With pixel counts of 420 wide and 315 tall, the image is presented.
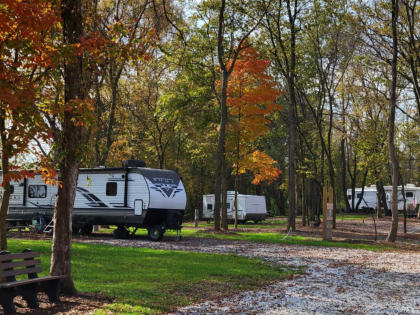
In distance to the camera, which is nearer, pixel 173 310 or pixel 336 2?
pixel 173 310

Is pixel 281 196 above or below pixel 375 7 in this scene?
below

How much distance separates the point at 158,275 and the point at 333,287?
3.60m

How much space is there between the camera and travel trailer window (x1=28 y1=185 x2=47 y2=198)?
2536cm

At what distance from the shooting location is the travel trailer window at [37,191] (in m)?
25.4

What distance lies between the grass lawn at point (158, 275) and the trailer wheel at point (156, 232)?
544cm

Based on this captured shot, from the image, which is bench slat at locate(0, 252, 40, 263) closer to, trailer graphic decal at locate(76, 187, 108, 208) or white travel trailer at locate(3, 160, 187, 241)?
white travel trailer at locate(3, 160, 187, 241)

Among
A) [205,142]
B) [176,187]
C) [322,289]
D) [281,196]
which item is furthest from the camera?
[281,196]

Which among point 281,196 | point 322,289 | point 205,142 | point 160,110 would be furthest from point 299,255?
point 281,196

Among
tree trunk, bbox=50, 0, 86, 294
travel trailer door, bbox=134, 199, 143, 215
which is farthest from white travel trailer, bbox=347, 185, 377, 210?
tree trunk, bbox=50, 0, 86, 294

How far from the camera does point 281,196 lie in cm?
6106

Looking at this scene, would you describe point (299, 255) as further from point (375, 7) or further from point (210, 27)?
point (210, 27)

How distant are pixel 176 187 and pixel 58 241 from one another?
48.0ft

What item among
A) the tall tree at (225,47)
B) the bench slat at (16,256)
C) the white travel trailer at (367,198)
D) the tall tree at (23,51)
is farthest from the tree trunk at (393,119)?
the white travel trailer at (367,198)

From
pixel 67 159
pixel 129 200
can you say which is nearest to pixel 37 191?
pixel 129 200
